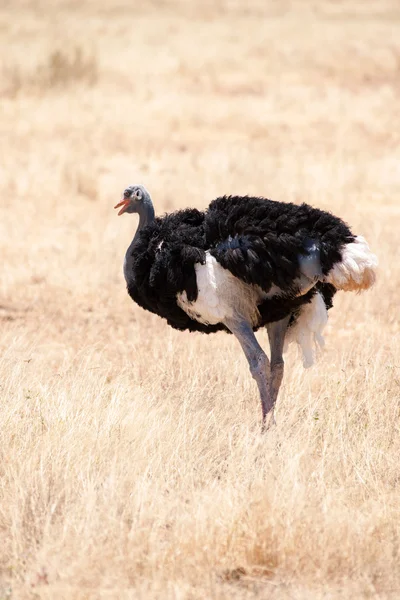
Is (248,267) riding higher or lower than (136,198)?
lower

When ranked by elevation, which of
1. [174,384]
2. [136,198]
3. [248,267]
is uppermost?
[136,198]

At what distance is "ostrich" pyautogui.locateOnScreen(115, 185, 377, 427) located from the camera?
5.26 m

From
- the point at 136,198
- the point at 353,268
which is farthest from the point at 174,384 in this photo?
the point at 353,268

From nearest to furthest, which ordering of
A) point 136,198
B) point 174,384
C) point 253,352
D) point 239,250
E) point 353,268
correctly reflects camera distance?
point 353,268
point 239,250
point 253,352
point 136,198
point 174,384

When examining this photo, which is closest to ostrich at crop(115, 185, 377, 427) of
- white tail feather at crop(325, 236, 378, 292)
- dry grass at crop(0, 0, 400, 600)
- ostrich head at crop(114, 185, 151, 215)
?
white tail feather at crop(325, 236, 378, 292)

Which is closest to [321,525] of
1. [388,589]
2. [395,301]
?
[388,589]

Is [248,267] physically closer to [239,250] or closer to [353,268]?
[239,250]

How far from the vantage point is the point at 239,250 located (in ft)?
17.4

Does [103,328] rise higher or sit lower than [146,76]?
lower

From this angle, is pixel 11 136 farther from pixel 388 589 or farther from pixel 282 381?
pixel 388 589

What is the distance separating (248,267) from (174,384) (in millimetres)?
1321

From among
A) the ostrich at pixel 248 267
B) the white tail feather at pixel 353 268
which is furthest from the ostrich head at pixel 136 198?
the white tail feather at pixel 353 268

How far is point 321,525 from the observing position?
429 centimetres

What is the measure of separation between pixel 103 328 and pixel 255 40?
67.8 feet
